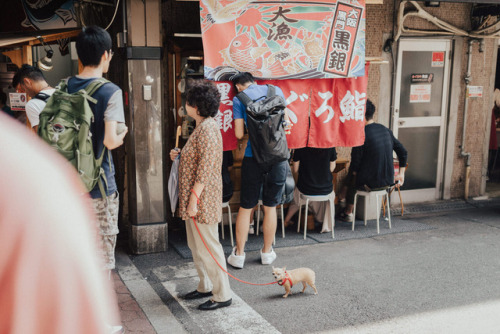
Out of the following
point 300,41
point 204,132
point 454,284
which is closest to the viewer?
point 204,132

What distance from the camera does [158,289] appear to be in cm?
561

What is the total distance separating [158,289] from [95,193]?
6.62ft

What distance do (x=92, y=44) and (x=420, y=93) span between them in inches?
279

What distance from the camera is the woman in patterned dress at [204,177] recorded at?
185 inches

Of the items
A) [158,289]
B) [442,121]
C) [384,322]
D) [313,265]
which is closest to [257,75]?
[313,265]

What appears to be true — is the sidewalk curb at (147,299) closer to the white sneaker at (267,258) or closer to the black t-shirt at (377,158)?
the white sneaker at (267,258)

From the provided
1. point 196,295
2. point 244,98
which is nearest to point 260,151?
point 244,98

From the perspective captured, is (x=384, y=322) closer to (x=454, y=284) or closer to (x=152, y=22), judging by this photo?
(x=454, y=284)

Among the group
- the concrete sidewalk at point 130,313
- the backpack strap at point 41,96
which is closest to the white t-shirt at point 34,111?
the backpack strap at point 41,96

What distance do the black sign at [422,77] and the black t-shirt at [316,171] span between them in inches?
116

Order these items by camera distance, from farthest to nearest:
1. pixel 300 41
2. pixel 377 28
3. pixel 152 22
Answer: pixel 377 28 → pixel 300 41 → pixel 152 22

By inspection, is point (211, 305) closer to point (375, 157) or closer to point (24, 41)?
point (375, 157)

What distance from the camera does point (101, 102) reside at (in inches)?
153

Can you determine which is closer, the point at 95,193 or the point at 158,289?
the point at 95,193
